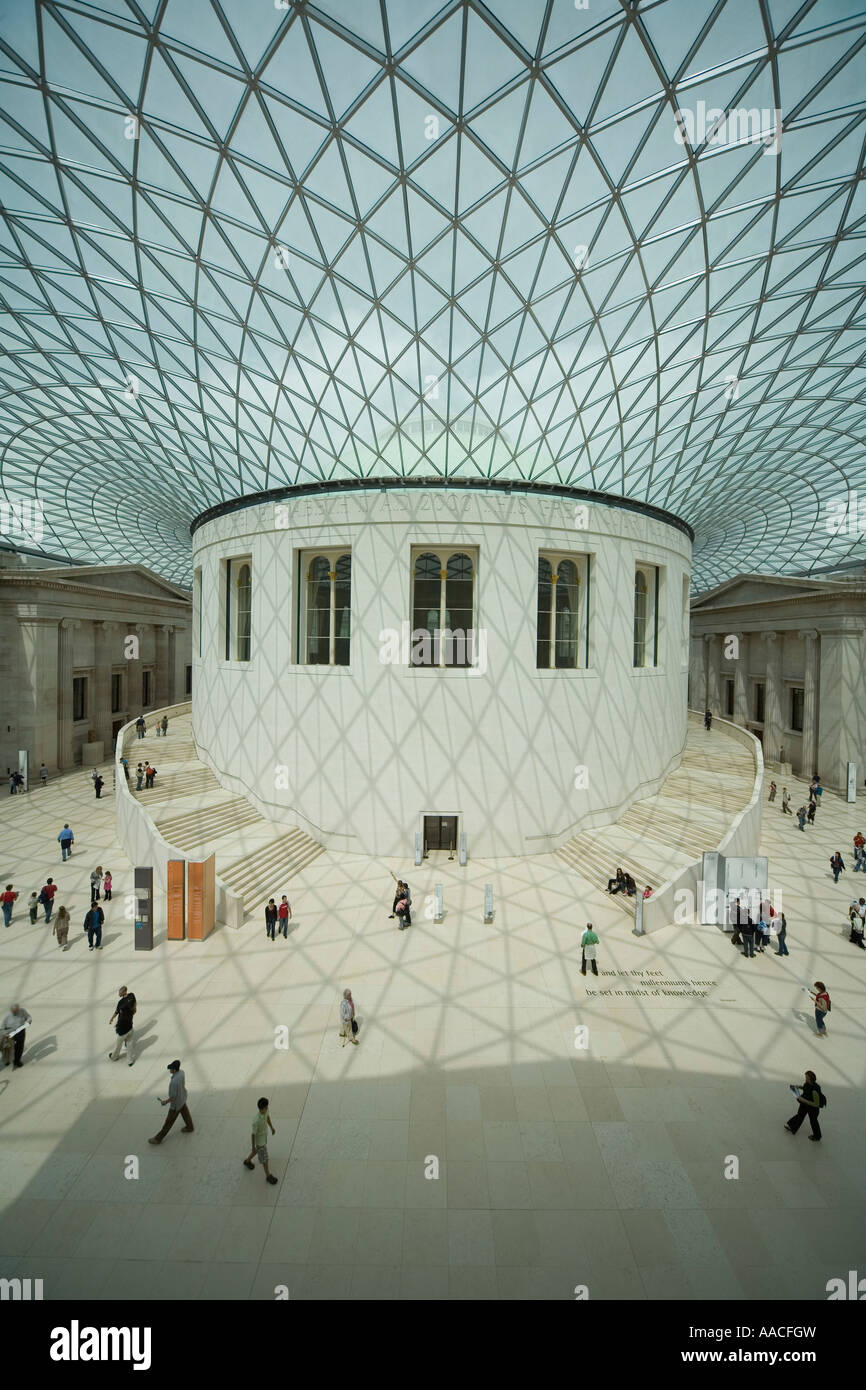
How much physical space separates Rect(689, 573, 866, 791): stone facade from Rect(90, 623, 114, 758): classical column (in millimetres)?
46110

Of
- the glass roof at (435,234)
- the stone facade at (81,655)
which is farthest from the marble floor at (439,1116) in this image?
the glass roof at (435,234)

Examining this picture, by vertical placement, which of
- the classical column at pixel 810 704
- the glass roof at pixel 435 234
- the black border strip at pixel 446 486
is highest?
the glass roof at pixel 435 234

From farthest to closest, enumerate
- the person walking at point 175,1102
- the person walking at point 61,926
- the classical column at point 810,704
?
the classical column at point 810,704
the person walking at point 61,926
the person walking at point 175,1102

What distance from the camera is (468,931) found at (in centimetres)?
1534

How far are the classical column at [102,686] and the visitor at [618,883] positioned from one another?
3500cm

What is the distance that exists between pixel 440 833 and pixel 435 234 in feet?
66.5

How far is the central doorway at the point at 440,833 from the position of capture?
21125 mm

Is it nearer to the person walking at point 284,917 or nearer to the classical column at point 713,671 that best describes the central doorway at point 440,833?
the person walking at point 284,917

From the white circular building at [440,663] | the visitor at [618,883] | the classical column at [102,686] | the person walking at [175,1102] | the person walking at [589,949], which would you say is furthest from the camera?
the classical column at [102,686]

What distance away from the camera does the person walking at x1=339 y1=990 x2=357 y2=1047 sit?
1057 cm

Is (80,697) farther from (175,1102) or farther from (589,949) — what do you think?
(589,949)

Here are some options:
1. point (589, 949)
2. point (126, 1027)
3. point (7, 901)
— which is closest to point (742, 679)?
point (589, 949)

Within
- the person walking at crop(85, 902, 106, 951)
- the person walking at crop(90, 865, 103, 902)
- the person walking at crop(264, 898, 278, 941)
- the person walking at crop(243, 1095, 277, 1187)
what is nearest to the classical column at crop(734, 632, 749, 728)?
the person walking at crop(264, 898, 278, 941)

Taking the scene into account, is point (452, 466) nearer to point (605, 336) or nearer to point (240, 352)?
point (605, 336)
